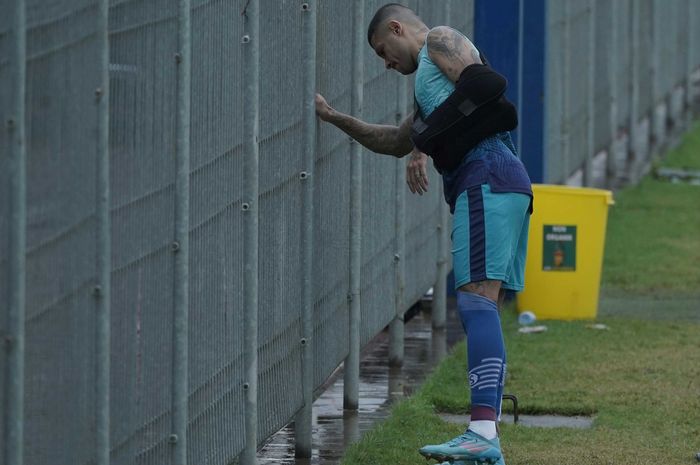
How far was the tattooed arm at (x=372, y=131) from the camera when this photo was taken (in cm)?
677

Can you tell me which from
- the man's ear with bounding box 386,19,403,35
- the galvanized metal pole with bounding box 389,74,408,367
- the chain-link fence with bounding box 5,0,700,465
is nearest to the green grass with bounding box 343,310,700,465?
the galvanized metal pole with bounding box 389,74,408,367

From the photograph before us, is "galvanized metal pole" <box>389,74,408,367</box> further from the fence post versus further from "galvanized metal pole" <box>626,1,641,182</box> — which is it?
the fence post

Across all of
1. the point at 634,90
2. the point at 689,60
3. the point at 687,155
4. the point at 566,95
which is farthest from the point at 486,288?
the point at 689,60

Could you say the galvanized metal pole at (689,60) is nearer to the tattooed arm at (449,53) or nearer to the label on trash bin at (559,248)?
the label on trash bin at (559,248)

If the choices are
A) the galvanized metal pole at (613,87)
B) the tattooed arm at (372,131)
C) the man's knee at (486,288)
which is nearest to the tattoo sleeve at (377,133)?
the tattooed arm at (372,131)

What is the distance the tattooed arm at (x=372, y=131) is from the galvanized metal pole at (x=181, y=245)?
1.67m

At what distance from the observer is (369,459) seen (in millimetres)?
6887

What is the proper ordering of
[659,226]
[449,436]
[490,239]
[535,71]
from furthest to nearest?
[659,226] < [535,71] < [449,436] < [490,239]

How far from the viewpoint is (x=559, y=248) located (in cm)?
1079

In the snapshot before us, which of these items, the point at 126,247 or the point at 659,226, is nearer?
the point at 126,247

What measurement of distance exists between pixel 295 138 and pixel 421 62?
621mm

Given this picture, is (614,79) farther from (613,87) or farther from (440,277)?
(440,277)

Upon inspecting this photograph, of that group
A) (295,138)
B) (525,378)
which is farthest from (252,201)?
(525,378)

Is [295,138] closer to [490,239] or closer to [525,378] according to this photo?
[490,239]
